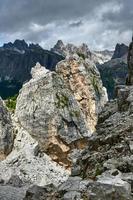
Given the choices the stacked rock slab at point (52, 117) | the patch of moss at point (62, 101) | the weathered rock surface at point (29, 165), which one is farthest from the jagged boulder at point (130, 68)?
the patch of moss at point (62, 101)

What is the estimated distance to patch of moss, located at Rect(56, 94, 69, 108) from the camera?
93.3 metres

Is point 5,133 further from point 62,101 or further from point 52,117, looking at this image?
point 62,101

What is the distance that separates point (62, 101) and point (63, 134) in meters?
6.20

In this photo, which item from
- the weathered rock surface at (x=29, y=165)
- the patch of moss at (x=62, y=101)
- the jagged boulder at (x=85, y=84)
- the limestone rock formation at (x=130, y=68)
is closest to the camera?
the limestone rock formation at (x=130, y=68)

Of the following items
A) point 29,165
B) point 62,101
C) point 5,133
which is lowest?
point 29,165

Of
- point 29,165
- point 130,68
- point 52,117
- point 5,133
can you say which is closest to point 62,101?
point 52,117

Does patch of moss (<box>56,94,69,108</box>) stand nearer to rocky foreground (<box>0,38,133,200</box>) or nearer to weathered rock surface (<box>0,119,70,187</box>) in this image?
rocky foreground (<box>0,38,133,200</box>)

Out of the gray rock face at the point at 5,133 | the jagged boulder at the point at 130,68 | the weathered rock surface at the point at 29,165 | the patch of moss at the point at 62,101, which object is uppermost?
the jagged boulder at the point at 130,68

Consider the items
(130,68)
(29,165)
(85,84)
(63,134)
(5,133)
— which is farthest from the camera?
(85,84)

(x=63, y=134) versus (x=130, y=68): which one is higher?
(x=130, y=68)

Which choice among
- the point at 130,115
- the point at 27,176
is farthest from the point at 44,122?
the point at 130,115

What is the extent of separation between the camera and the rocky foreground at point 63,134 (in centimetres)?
3244

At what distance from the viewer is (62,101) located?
94.3m

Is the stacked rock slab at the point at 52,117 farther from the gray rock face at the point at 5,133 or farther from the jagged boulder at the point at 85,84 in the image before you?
the jagged boulder at the point at 85,84
